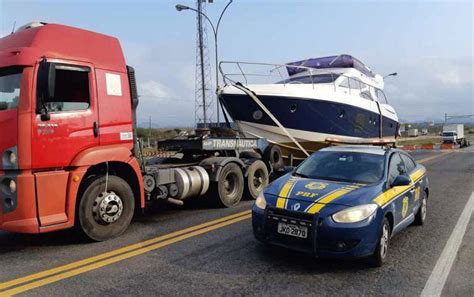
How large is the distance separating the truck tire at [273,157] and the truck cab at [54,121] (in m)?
5.50

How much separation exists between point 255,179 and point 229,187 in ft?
3.50

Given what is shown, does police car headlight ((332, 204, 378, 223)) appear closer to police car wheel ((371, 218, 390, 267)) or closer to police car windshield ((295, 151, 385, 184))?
police car wheel ((371, 218, 390, 267))

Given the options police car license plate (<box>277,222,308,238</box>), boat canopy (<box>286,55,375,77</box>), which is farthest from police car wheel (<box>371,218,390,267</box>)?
boat canopy (<box>286,55,375,77</box>)

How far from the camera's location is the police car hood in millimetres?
5332

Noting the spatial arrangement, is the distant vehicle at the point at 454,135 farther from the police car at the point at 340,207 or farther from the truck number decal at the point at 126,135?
the truck number decal at the point at 126,135

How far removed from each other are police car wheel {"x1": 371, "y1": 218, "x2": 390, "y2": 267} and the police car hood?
1.31ft

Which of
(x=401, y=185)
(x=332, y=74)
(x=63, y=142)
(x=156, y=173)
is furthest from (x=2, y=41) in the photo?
(x=332, y=74)

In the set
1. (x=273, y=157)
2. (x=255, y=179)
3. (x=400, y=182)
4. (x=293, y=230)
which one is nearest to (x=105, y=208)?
(x=293, y=230)

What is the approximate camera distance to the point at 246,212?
343 inches

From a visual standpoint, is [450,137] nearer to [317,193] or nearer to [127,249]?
[317,193]

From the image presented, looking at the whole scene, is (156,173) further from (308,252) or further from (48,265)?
(308,252)

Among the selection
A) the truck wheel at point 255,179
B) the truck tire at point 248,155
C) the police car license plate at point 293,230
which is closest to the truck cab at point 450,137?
the truck tire at point 248,155

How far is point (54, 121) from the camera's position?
6.02 m

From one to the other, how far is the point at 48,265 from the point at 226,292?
2350 mm
